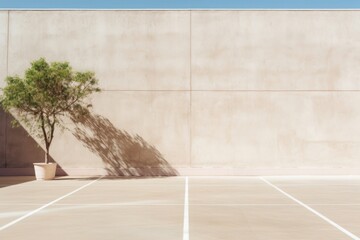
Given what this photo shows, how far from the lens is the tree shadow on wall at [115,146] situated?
19234 millimetres

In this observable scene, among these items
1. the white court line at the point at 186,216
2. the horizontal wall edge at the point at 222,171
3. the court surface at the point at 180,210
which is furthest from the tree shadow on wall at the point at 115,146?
the white court line at the point at 186,216

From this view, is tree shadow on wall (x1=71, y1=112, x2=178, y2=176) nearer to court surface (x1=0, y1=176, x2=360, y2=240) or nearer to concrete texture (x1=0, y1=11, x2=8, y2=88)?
court surface (x1=0, y1=176, x2=360, y2=240)

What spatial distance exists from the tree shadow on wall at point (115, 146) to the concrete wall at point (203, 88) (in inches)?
1.8

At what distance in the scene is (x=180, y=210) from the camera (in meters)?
9.94

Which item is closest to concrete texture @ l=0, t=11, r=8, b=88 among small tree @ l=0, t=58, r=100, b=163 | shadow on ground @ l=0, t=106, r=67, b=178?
shadow on ground @ l=0, t=106, r=67, b=178

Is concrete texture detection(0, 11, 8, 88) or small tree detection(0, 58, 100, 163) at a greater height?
concrete texture detection(0, 11, 8, 88)

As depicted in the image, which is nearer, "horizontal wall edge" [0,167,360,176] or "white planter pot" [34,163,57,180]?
"white planter pot" [34,163,57,180]

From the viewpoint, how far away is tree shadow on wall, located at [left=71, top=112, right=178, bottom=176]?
19.2 m

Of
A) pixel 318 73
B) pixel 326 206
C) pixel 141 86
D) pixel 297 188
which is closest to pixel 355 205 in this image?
pixel 326 206

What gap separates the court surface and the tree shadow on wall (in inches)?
113

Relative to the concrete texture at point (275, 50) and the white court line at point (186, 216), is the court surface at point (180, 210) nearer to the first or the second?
the white court line at point (186, 216)

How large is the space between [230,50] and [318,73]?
4089 millimetres

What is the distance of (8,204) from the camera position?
10.9 meters

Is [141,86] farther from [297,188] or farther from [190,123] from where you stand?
[297,188]
